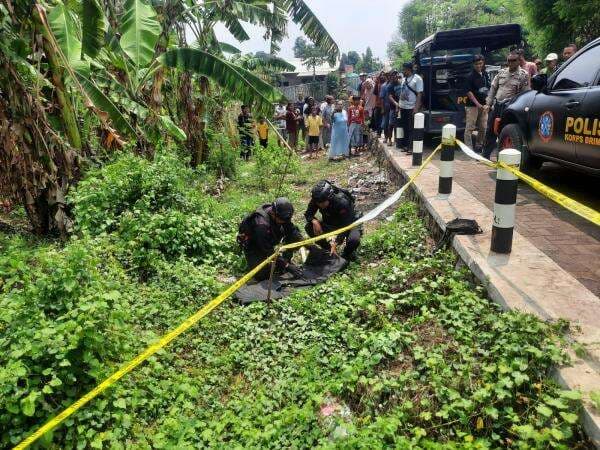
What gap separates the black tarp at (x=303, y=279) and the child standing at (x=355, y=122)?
28.3 feet

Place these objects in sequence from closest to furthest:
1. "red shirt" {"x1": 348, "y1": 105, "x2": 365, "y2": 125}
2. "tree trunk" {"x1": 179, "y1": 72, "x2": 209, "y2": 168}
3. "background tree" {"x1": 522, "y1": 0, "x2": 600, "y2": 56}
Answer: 1. "tree trunk" {"x1": 179, "y1": 72, "x2": 209, "y2": 168}
2. "red shirt" {"x1": 348, "y1": 105, "x2": 365, "y2": 125}
3. "background tree" {"x1": 522, "y1": 0, "x2": 600, "y2": 56}

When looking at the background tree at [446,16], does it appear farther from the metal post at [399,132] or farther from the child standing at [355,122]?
the metal post at [399,132]

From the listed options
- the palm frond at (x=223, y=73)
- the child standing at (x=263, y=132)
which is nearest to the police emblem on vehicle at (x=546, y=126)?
the palm frond at (x=223, y=73)

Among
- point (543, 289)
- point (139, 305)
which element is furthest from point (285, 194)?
point (543, 289)

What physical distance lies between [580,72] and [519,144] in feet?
3.93

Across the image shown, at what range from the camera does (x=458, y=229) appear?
14.9ft

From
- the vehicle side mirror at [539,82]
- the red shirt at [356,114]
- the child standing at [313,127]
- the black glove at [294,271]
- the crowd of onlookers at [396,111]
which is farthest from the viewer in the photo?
the child standing at [313,127]

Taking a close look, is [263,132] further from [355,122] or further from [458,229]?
[458,229]

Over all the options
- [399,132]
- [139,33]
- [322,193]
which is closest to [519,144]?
[322,193]

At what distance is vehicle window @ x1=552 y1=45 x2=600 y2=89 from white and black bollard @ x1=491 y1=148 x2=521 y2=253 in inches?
71.6

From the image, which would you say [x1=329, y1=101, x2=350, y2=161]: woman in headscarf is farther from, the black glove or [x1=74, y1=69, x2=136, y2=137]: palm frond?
the black glove

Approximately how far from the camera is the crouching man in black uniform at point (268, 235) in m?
5.31

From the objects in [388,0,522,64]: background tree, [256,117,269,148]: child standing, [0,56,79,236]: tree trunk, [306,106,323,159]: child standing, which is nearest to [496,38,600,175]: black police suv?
[0,56,79,236]: tree trunk

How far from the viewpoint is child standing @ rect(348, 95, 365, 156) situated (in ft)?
44.1
